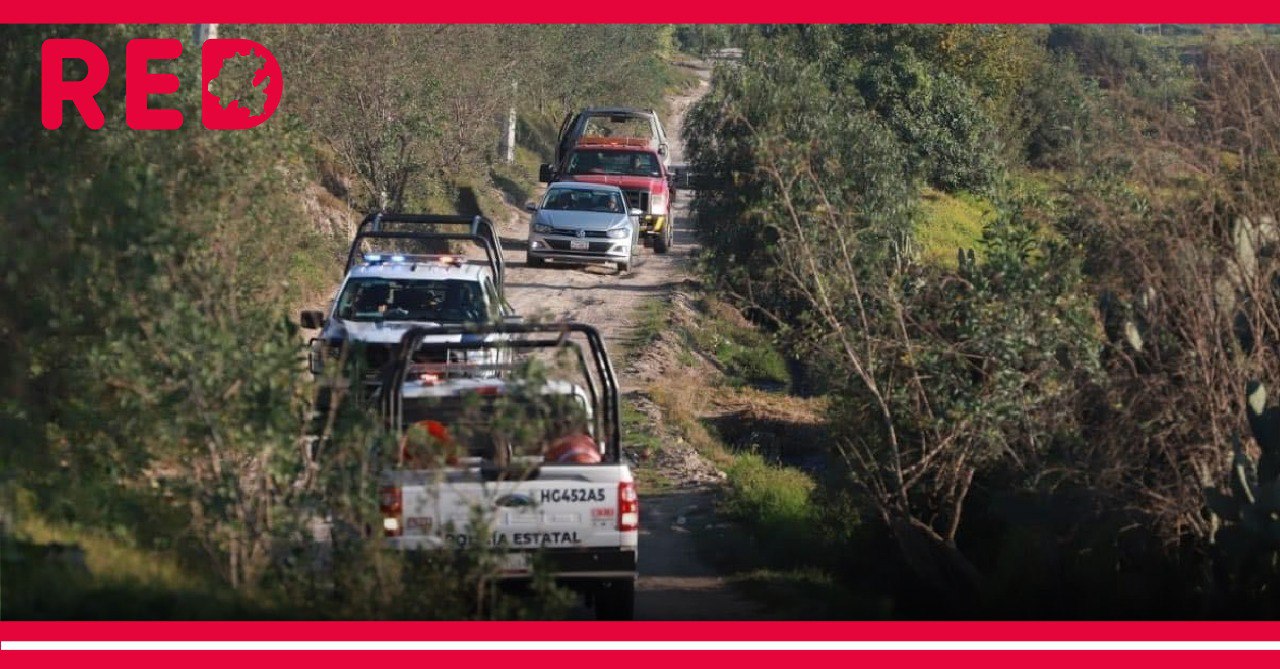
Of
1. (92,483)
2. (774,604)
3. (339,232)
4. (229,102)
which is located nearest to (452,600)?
(92,483)

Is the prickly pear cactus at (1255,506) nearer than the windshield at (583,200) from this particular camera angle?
Yes

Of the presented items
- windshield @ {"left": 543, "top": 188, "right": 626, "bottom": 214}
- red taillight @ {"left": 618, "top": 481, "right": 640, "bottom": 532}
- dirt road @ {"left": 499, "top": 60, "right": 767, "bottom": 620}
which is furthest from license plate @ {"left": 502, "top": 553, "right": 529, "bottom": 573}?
windshield @ {"left": 543, "top": 188, "right": 626, "bottom": 214}

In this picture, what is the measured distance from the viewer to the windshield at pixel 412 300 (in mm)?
15227

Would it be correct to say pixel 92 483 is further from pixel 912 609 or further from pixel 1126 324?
pixel 1126 324

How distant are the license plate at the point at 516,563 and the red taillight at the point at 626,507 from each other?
1.97ft

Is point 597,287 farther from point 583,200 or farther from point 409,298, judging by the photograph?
point 409,298

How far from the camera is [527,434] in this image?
863cm

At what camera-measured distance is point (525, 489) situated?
364 inches

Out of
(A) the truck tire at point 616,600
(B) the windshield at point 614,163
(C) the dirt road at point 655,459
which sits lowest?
(C) the dirt road at point 655,459

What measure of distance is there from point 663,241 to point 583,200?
13.2 feet

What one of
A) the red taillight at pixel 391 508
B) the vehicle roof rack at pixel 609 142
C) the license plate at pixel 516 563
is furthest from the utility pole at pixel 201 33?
the vehicle roof rack at pixel 609 142

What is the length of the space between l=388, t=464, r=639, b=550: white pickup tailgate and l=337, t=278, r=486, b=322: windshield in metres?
6.02
